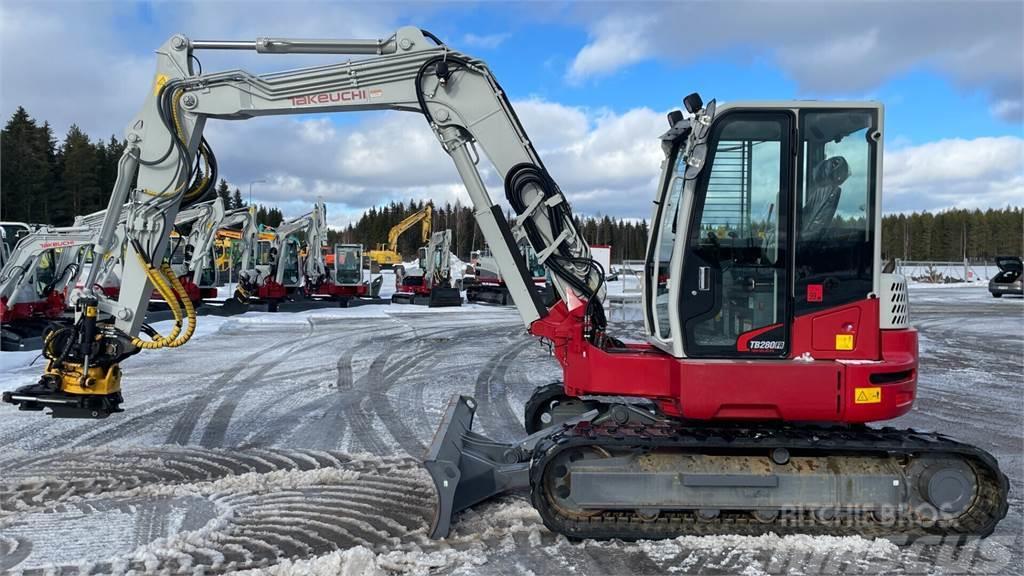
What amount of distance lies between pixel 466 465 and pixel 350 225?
366ft

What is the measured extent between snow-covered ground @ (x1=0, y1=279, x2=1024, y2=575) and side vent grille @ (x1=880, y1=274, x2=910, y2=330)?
1562 millimetres

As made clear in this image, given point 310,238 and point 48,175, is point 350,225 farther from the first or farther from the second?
point 310,238

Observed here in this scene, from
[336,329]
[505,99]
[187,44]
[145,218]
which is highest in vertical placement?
[187,44]

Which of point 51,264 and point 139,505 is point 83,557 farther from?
point 51,264

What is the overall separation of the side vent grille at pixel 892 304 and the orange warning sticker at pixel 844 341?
11.0 inches

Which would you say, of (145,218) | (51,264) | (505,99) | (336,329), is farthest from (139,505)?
(51,264)

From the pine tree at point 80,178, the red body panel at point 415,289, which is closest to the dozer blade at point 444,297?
the red body panel at point 415,289

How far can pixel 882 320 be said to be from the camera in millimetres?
5059

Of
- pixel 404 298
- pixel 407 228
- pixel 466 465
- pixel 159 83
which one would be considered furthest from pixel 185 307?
pixel 407 228

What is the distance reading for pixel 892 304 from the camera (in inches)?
199

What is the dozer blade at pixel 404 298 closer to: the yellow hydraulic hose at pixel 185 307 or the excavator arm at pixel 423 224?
the excavator arm at pixel 423 224

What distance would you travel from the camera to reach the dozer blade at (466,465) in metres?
4.96

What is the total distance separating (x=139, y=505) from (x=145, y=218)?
259 cm

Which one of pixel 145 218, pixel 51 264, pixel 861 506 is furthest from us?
pixel 51 264
